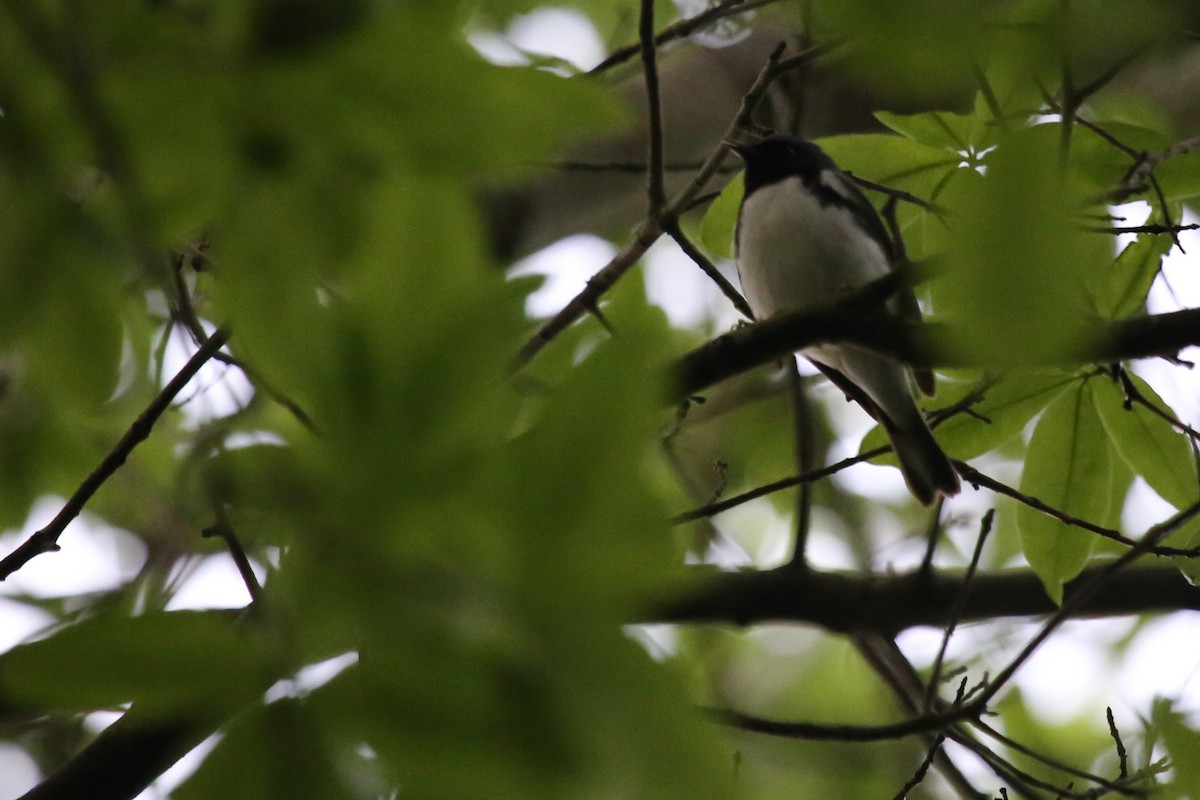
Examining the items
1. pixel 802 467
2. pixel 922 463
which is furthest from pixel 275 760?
pixel 922 463

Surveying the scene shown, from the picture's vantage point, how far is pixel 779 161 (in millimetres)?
4555

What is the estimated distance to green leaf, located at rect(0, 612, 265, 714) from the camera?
27.7 inches

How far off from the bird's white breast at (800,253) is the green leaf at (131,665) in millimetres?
3357

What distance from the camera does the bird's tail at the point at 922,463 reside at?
3.16 meters

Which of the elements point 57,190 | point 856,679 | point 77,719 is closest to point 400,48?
point 57,190

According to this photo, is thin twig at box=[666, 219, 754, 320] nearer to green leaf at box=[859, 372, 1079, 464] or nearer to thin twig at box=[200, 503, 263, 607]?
green leaf at box=[859, 372, 1079, 464]

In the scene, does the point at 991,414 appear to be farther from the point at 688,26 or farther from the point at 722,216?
the point at 688,26

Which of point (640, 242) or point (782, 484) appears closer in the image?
point (640, 242)

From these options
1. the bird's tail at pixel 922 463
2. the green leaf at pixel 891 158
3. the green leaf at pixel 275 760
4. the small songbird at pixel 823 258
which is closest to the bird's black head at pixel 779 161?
the small songbird at pixel 823 258

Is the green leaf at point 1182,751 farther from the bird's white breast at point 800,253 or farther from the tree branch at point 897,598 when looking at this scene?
the bird's white breast at point 800,253

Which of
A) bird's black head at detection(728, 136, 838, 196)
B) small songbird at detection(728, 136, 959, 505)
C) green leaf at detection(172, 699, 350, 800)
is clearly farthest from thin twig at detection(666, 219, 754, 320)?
green leaf at detection(172, 699, 350, 800)

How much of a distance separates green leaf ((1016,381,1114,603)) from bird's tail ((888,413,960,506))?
332 mm

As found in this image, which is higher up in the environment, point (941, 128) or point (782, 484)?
point (941, 128)

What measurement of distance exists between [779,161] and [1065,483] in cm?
217
